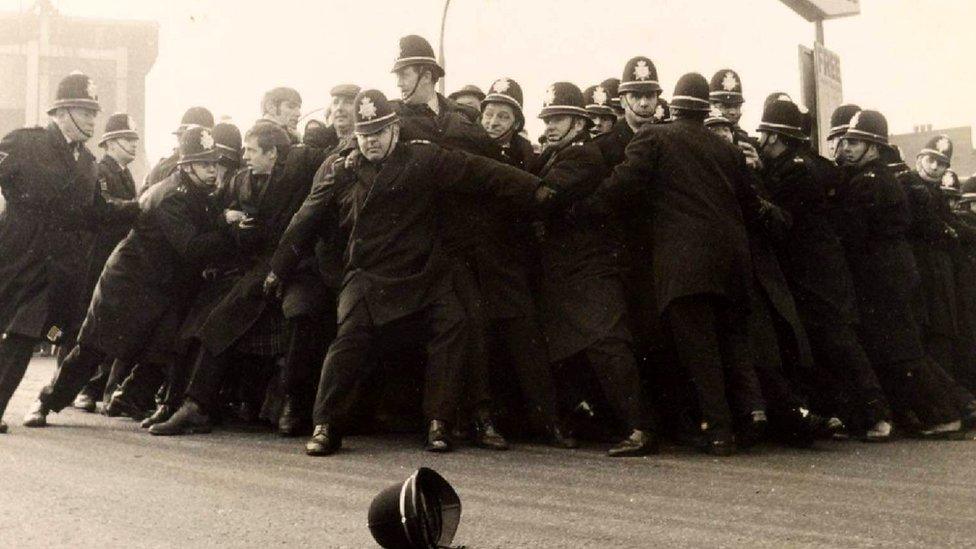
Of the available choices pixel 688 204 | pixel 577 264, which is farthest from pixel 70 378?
pixel 688 204

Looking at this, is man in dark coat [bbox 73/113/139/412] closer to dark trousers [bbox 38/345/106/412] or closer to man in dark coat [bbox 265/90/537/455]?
dark trousers [bbox 38/345/106/412]

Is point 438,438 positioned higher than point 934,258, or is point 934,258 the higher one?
point 934,258

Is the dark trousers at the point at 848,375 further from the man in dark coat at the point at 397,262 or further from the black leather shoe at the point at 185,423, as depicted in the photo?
the black leather shoe at the point at 185,423

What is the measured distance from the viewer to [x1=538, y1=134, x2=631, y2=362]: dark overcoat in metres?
6.32

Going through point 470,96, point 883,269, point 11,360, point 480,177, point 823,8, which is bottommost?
point 11,360

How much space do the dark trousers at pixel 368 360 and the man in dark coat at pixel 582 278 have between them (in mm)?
628

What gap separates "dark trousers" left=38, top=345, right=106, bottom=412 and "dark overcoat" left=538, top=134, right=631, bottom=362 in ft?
10.6

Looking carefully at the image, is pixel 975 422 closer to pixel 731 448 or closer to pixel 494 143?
pixel 731 448

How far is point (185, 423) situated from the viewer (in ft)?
23.4

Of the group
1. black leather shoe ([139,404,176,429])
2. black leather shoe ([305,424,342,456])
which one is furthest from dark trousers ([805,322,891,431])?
black leather shoe ([139,404,176,429])

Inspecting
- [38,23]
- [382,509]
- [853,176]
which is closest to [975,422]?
[853,176]

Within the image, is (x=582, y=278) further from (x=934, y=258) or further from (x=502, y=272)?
(x=934, y=258)

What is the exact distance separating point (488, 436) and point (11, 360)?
3175 millimetres

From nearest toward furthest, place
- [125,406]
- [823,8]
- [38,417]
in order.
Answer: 1. [38,417]
2. [125,406]
3. [823,8]
